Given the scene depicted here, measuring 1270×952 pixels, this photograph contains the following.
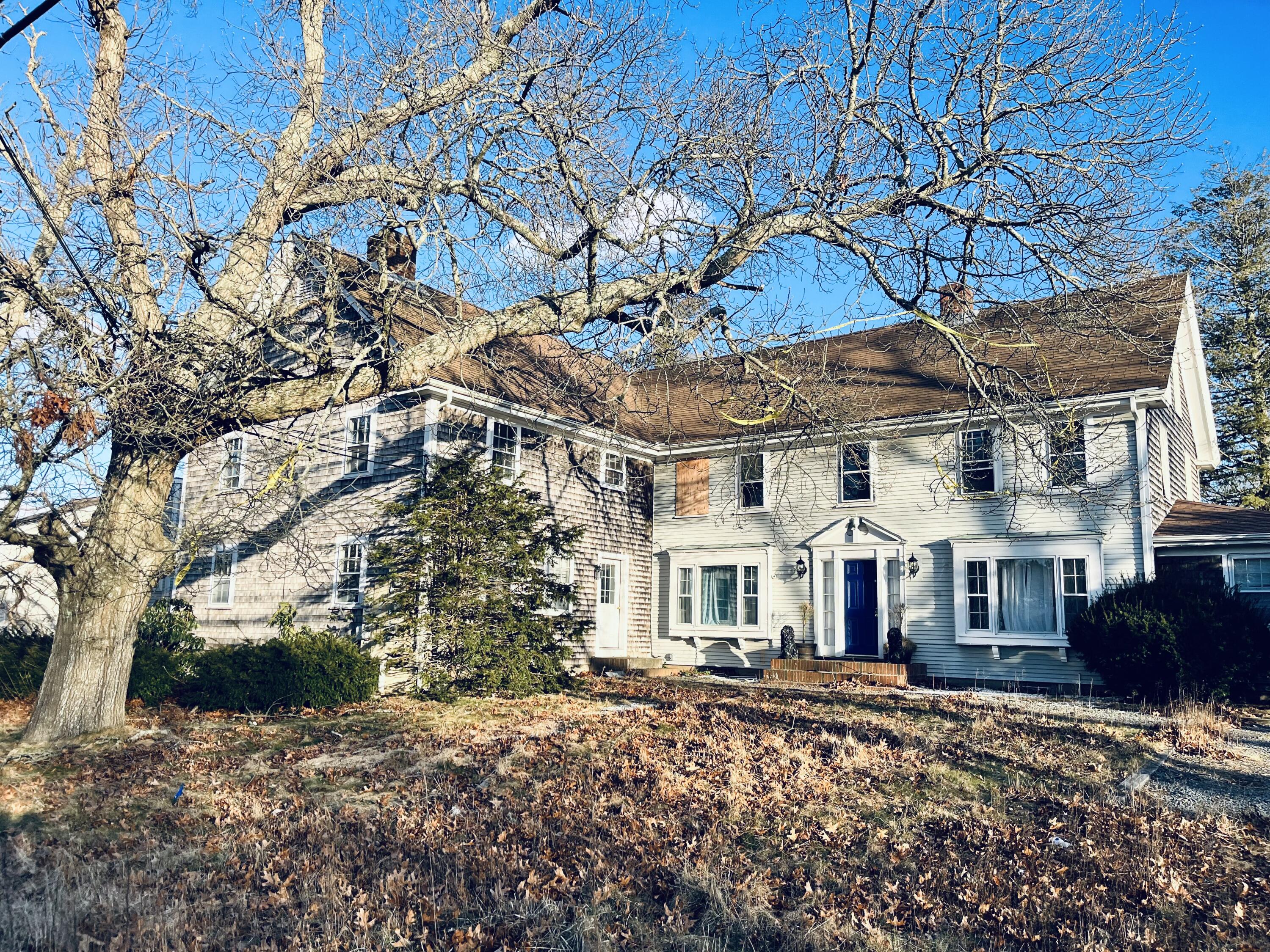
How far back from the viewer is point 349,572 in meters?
16.4

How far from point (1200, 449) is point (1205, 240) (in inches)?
418

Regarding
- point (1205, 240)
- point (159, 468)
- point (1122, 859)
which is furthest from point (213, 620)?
point (1205, 240)

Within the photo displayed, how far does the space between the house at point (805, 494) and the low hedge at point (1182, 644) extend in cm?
137

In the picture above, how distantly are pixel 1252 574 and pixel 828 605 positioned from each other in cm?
747

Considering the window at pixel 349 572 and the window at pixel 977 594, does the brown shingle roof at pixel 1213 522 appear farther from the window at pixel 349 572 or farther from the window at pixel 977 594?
the window at pixel 349 572

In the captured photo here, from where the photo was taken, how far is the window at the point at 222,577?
60.4 ft

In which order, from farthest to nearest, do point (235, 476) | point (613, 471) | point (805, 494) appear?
point (613, 471) < point (805, 494) < point (235, 476)

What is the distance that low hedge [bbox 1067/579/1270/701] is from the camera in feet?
44.4

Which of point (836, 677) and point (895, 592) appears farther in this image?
point (895, 592)

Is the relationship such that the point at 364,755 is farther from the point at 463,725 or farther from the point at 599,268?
the point at 599,268

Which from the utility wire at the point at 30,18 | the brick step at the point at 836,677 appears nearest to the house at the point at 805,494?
the brick step at the point at 836,677

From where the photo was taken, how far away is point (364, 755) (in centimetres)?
945

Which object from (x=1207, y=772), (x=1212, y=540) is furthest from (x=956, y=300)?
(x=1212, y=540)

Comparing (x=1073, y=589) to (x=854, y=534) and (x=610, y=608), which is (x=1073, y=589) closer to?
(x=854, y=534)
